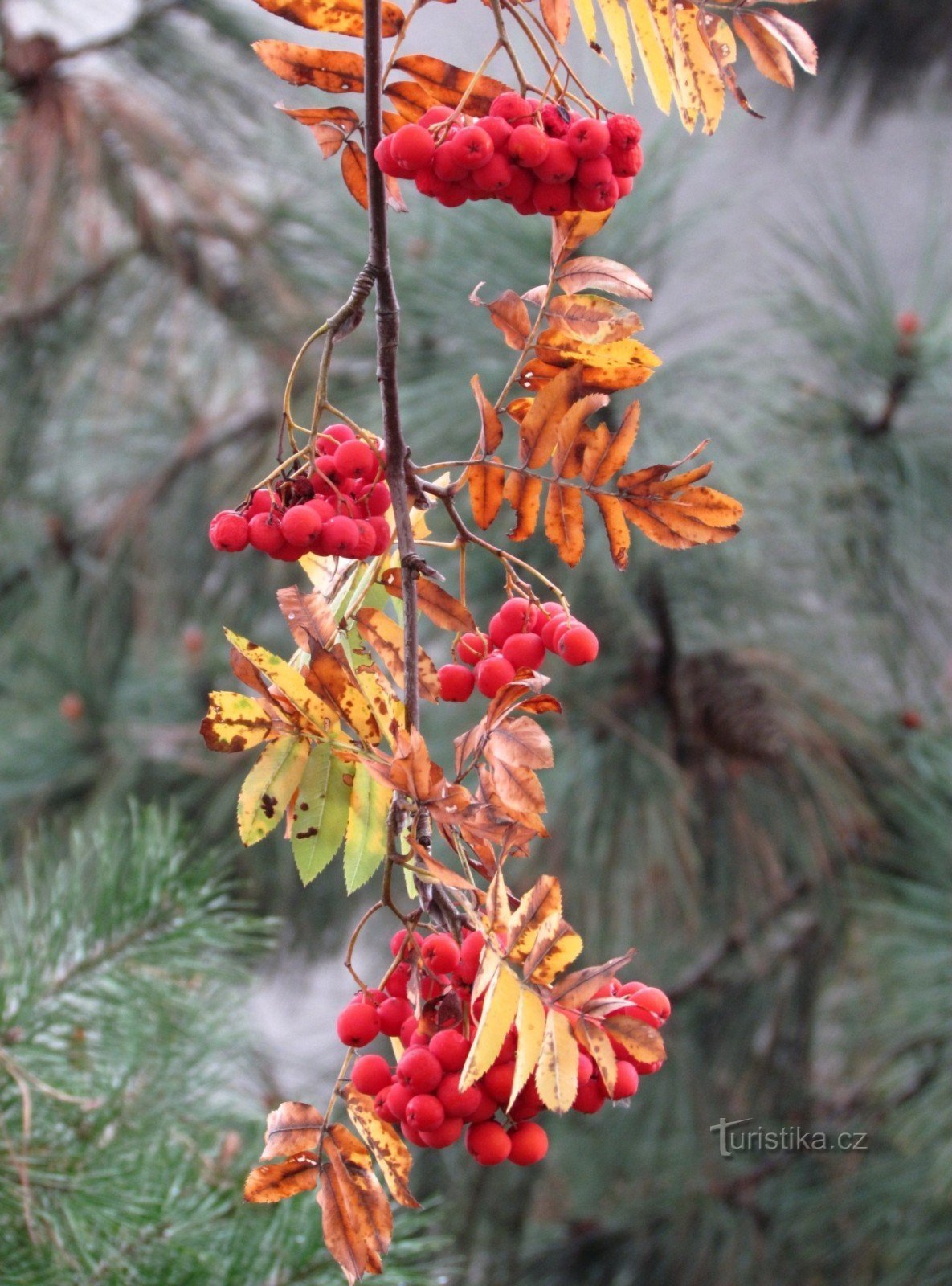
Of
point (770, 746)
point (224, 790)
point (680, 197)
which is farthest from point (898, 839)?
point (680, 197)

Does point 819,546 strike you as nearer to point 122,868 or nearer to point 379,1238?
point 122,868

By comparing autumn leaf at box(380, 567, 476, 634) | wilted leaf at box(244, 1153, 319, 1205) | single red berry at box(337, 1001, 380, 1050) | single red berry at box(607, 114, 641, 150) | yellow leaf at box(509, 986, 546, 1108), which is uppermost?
single red berry at box(607, 114, 641, 150)

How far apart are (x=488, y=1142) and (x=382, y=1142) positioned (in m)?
0.01

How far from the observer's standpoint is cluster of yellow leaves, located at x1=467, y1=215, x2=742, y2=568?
16 centimetres

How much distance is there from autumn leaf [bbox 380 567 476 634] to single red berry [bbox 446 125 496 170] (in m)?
0.05

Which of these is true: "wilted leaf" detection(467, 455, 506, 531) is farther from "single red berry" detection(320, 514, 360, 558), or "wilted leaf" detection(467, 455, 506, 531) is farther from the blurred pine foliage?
the blurred pine foliage

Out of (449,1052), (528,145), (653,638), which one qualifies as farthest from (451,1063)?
(653,638)

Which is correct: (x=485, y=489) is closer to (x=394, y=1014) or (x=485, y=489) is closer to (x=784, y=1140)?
(x=394, y=1014)

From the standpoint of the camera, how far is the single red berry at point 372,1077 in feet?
0.53

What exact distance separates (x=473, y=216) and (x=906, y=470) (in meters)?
0.23

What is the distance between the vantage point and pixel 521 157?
0.14m

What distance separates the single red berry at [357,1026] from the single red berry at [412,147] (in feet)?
0.32

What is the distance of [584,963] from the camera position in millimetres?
540

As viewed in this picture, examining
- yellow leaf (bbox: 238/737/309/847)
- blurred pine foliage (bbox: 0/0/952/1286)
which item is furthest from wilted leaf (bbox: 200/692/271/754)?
blurred pine foliage (bbox: 0/0/952/1286)
